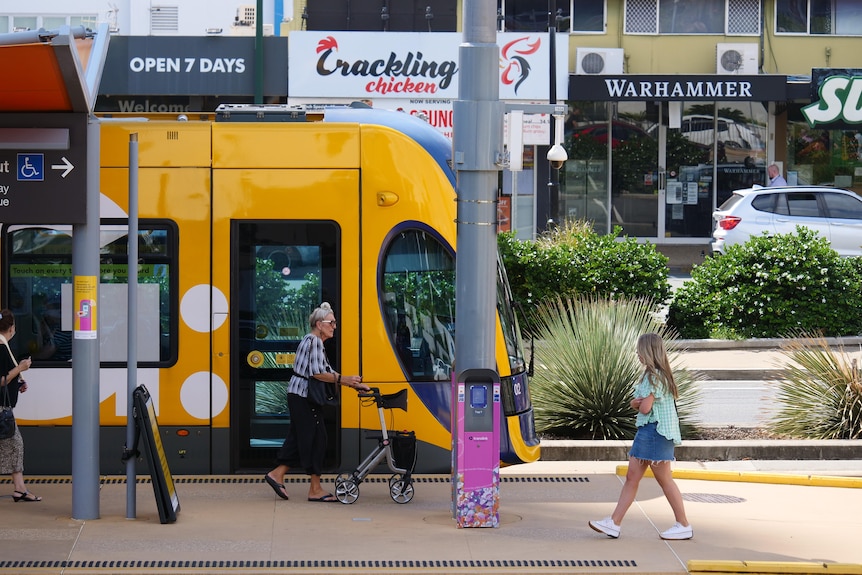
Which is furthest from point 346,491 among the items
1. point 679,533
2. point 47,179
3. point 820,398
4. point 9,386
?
point 820,398

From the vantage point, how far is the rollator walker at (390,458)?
29.0 ft

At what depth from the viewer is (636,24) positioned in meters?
29.2

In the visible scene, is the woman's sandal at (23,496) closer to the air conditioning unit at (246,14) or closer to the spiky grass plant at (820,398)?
the spiky grass plant at (820,398)

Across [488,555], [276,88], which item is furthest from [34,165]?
[276,88]

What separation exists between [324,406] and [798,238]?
→ 10.1 meters

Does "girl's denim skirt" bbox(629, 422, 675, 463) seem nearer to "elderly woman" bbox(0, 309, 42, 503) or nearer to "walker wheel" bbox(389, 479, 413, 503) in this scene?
"walker wheel" bbox(389, 479, 413, 503)

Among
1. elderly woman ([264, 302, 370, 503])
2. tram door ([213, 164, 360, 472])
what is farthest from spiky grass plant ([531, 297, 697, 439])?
elderly woman ([264, 302, 370, 503])

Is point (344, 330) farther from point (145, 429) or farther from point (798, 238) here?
point (798, 238)

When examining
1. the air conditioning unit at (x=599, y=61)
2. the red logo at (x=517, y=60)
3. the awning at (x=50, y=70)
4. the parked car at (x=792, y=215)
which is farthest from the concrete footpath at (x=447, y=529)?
the air conditioning unit at (x=599, y=61)

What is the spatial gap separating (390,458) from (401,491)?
319mm

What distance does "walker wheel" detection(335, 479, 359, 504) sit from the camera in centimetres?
888

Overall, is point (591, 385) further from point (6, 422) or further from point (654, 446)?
point (6, 422)

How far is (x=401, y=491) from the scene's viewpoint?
9.00m

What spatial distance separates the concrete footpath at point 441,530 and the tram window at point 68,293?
107 centimetres
